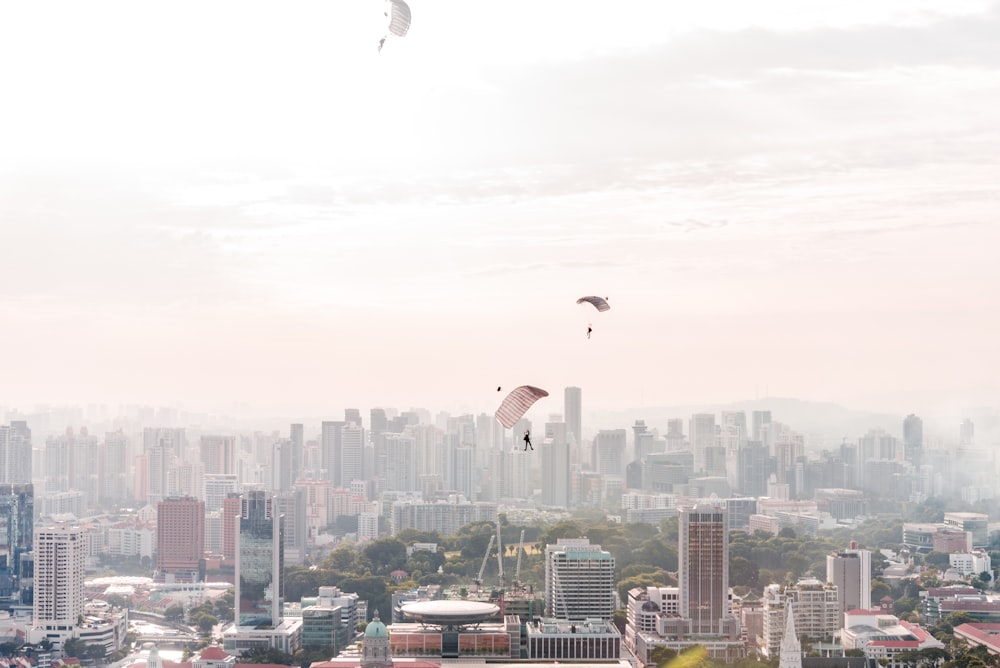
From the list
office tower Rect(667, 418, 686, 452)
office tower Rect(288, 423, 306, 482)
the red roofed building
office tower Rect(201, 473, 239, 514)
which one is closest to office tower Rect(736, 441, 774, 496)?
office tower Rect(667, 418, 686, 452)

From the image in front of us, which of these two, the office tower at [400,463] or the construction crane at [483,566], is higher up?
the office tower at [400,463]

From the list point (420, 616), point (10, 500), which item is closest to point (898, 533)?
point (420, 616)

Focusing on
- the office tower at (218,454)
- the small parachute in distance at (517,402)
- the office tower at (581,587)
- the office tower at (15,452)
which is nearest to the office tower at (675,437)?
the office tower at (218,454)

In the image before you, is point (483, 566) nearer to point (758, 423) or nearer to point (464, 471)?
point (464, 471)

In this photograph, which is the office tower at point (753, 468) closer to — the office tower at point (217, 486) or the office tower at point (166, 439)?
the office tower at point (217, 486)

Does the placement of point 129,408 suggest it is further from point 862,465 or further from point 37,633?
point 862,465

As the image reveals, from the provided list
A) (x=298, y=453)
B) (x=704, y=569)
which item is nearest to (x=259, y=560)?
(x=704, y=569)

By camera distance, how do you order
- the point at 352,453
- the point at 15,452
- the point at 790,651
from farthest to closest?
the point at 352,453
the point at 15,452
the point at 790,651
